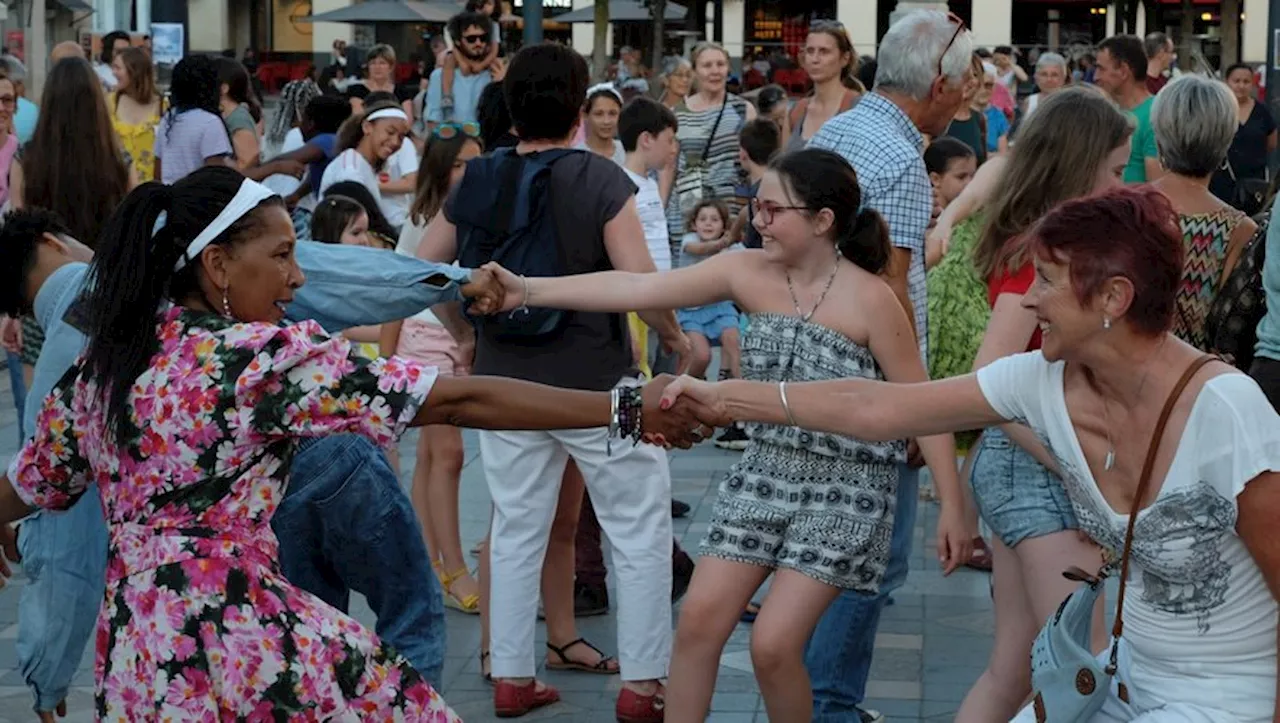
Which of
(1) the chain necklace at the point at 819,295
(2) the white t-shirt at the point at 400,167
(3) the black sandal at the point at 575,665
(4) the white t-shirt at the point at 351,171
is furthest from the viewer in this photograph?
(2) the white t-shirt at the point at 400,167

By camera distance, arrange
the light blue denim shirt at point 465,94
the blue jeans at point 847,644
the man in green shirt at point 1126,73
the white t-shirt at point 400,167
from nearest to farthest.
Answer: the blue jeans at point 847,644 → the white t-shirt at point 400,167 → the man in green shirt at point 1126,73 → the light blue denim shirt at point 465,94

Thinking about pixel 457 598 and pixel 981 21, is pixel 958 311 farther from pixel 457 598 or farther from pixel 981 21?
pixel 981 21

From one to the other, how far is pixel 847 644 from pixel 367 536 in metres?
1.39

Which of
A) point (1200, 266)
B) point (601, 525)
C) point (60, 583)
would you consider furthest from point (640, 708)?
point (1200, 266)

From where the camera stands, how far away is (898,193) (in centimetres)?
562

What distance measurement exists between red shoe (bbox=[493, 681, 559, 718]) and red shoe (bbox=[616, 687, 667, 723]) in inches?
11.9

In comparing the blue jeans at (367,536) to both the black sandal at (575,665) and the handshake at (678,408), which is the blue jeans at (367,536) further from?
the black sandal at (575,665)

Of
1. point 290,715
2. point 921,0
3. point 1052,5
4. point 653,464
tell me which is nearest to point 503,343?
point 653,464

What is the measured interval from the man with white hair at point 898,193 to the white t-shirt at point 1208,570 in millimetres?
1410

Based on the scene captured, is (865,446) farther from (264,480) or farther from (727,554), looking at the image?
(264,480)

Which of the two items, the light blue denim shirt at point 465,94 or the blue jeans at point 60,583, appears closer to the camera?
the blue jeans at point 60,583

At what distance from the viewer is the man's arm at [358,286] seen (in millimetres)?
4613

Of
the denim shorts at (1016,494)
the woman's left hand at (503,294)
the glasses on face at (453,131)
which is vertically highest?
the glasses on face at (453,131)

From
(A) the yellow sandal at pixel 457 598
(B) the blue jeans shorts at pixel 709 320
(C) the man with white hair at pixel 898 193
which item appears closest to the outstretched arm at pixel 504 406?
(C) the man with white hair at pixel 898 193
